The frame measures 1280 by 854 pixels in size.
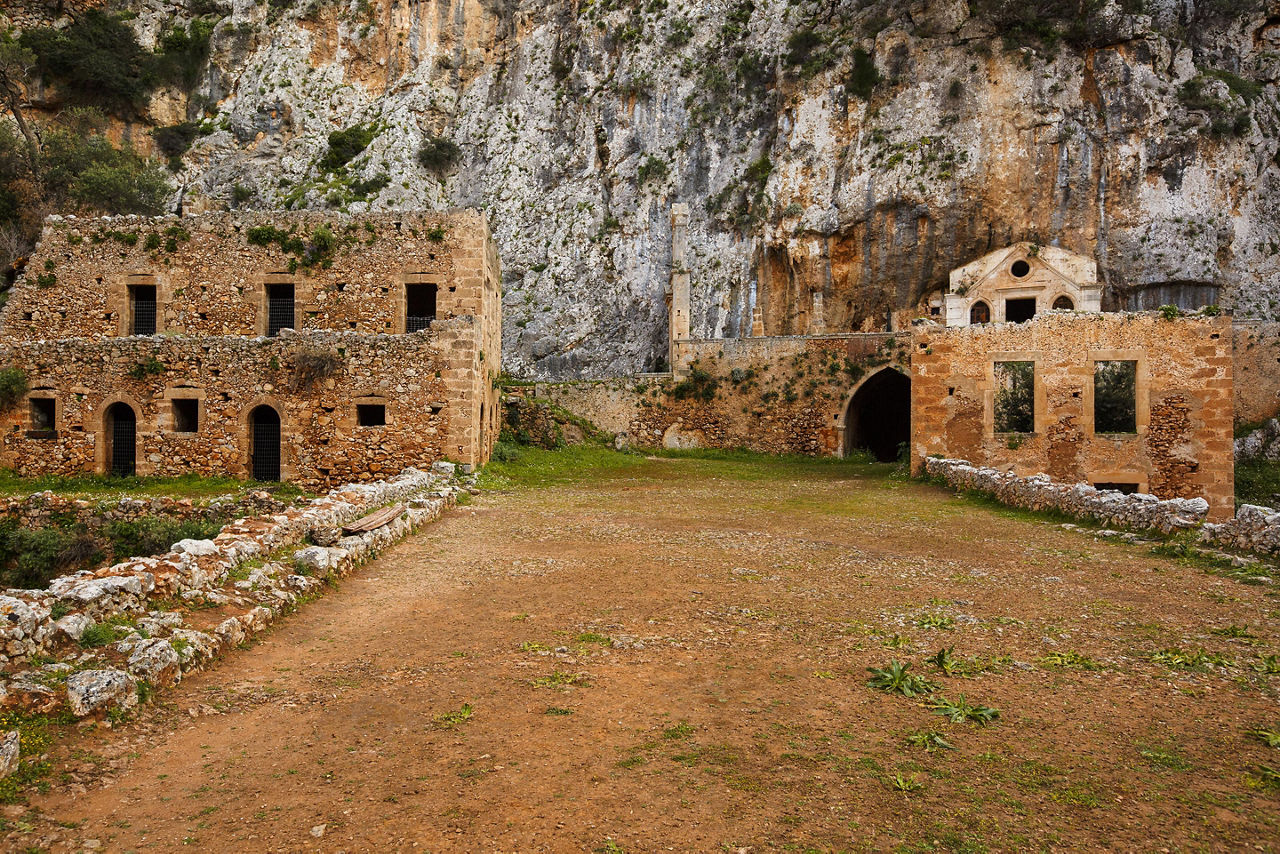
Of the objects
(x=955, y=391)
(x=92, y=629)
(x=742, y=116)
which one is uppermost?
(x=742, y=116)

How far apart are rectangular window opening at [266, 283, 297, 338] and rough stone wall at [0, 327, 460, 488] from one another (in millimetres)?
4284

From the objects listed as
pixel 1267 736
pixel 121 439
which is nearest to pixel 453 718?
pixel 1267 736

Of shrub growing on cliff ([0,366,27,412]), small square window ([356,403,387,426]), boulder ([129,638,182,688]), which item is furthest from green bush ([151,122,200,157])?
boulder ([129,638,182,688])

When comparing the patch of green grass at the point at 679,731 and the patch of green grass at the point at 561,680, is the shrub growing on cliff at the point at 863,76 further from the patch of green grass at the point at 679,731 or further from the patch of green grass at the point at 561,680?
the patch of green grass at the point at 679,731

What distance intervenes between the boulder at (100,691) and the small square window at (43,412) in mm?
17357

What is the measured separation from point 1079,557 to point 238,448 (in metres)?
17.9

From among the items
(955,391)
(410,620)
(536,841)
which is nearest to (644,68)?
(955,391)

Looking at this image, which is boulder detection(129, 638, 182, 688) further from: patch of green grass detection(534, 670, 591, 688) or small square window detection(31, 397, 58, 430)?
small square window detection(31, 397, 58, 430)

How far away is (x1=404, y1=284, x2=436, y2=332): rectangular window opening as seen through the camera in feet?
72.5

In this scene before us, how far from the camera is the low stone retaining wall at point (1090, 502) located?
1105 centimetres

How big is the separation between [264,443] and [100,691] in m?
14.8

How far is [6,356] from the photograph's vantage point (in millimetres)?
18297

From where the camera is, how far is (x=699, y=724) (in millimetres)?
4996

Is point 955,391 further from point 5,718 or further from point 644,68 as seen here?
point 644,68
